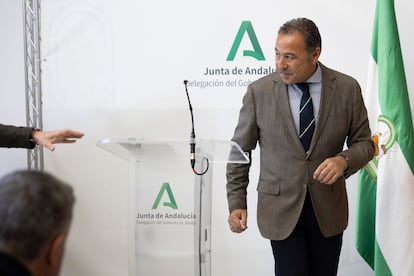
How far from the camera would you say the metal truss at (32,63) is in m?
3.36

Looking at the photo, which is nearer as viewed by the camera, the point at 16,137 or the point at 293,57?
the point at 293,57

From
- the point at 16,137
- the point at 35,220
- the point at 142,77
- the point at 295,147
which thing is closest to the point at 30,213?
the point at 35,220

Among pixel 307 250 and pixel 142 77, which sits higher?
pixel 142 77

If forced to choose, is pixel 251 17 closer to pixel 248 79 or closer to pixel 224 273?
pixel 248 79

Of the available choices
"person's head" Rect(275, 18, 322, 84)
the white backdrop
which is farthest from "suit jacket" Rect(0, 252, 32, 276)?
the white backdrop

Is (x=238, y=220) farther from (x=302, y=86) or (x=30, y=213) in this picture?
(x=30, y=213)

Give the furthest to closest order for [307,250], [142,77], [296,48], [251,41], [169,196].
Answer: [142,77] < [251,41] < [169,196] < [307,250] < [296,48]

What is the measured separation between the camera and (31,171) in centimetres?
108

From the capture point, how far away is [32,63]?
11.2 ft

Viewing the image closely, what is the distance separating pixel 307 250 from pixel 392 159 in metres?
0.89

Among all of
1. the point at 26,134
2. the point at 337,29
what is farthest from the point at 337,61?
the point at 26,134

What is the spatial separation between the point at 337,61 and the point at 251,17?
0.59 m

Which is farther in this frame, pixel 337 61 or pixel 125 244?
pixel 125 244

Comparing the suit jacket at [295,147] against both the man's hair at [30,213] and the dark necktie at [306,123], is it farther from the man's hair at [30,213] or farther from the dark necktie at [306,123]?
the man's hair at [30,213]
